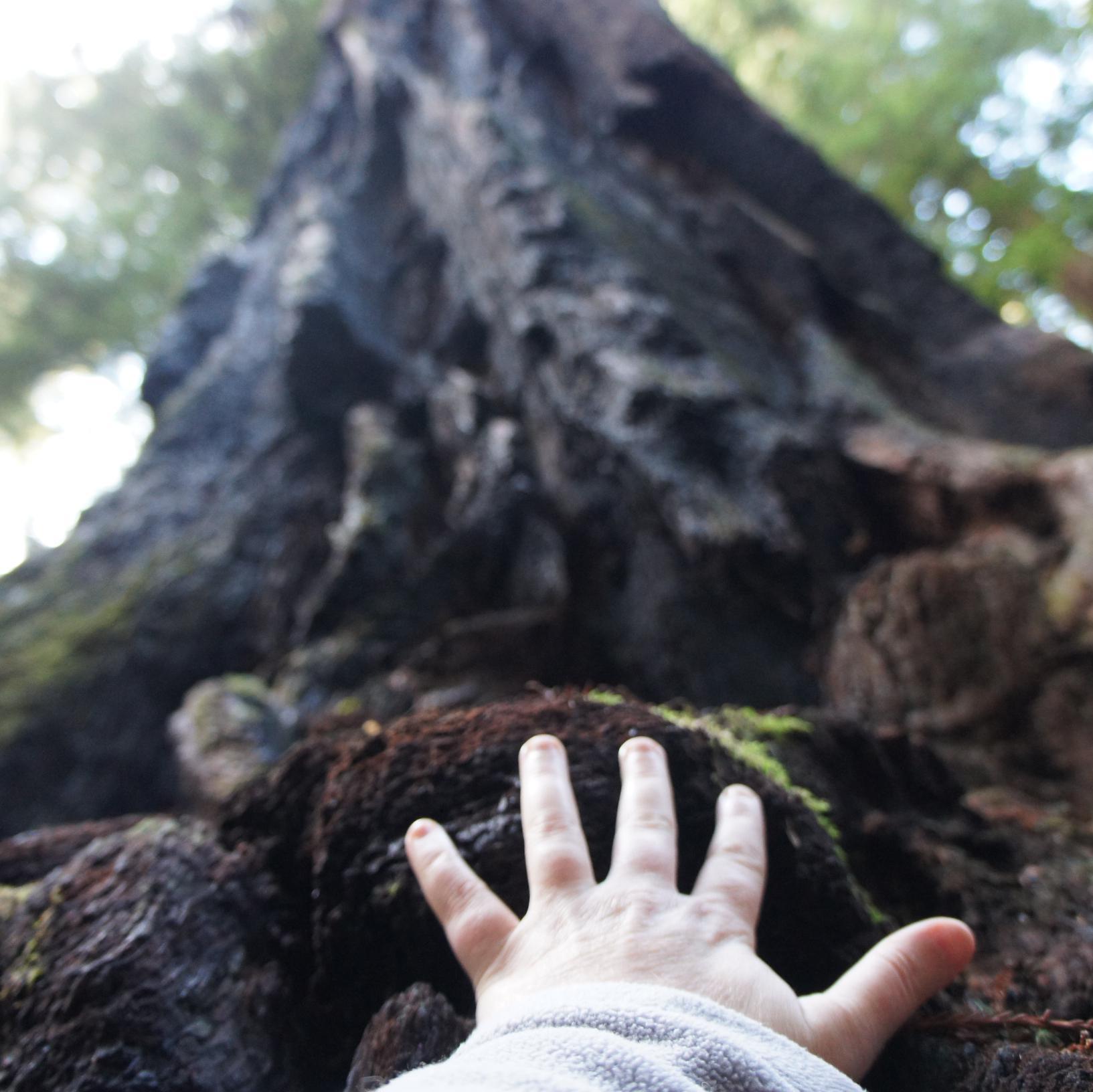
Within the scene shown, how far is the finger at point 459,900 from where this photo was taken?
4.56 feet

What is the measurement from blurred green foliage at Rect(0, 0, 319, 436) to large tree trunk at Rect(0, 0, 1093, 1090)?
13.4ft

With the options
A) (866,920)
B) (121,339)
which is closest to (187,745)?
(866,920)

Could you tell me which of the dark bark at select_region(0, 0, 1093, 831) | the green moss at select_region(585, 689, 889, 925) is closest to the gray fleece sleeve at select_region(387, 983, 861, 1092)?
the green moss at select_region(585, 689, 889, 925)

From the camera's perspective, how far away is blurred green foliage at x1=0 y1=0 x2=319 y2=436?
35.7 ft

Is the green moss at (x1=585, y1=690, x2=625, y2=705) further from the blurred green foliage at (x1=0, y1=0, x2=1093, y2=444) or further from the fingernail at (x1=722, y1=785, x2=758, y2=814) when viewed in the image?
the blurred green foliage at (x1=0, y1=0, x2=1093, y2=444)

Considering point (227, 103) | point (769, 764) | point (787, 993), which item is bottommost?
point (787, 993)

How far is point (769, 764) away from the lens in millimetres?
1983

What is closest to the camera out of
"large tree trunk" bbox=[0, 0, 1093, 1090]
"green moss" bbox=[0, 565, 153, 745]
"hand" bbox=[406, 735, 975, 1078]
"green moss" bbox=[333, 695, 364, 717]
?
"hand" bbox=[406, 735, 975, 1078]

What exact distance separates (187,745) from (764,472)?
3.61 metres

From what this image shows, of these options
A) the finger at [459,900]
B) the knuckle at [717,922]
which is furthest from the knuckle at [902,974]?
the finger at [459,900]

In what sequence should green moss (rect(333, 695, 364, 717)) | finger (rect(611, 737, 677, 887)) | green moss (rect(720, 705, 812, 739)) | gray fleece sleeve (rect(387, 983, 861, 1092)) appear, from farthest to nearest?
green moss (rect(333, 695, 364, 717)) → green moss (rect(720, 705, 812, 739)) → finger (rect(611, 737, 677, 887)) → gray fleece sleeve (rect(387, 983, 861, 1092))

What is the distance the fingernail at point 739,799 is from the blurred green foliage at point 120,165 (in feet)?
41.8

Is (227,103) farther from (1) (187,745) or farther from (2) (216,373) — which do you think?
(1) (187,745)

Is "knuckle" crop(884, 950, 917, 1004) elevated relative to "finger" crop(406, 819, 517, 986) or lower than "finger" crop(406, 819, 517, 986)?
lower
